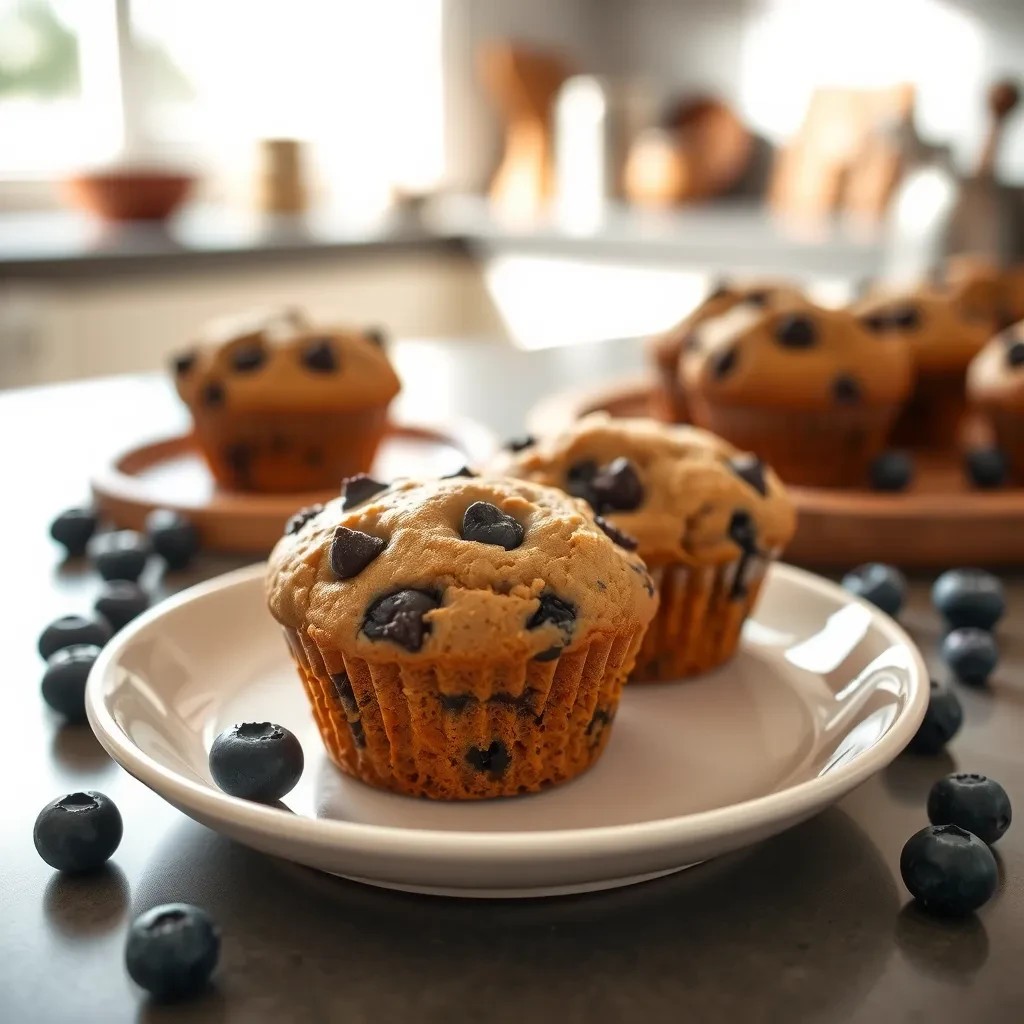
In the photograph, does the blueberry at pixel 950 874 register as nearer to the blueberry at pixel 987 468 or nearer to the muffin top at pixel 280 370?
the blueberry at pixel 987 468

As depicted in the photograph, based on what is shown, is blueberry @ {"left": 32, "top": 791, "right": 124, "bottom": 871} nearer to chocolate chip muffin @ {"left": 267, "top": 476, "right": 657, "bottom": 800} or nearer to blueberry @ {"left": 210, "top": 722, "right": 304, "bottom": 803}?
blueberry @ {"left": 210, "top": 722, "right": 304, "bottom": 803}

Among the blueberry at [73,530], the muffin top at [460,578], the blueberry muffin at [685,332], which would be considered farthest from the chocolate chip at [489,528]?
the blueberry muffin at [685,332]

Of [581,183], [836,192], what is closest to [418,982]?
[836,192]

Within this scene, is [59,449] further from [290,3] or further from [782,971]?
[290,3]

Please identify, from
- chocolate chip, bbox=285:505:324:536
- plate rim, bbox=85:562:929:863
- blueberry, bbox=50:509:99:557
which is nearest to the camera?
Answer: plate rim, bbox=85:562:929:863

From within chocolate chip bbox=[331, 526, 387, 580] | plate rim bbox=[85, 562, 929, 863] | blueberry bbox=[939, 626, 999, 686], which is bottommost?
blueberry bbox=[939, 626, 999, 686]

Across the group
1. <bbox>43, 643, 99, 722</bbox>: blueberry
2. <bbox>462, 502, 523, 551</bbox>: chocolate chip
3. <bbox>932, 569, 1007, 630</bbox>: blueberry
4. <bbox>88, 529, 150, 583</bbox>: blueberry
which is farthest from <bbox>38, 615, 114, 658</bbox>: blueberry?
<bbox>932, 569, 1007, 630</bbox>: blueberry
